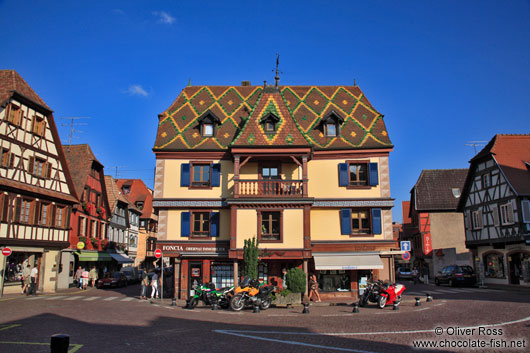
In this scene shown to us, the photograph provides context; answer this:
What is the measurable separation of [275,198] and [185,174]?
6.00m

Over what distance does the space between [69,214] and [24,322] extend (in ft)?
63.4

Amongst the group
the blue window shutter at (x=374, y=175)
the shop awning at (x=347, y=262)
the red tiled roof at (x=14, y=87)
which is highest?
the red tiled roof at (x=14, y=87)

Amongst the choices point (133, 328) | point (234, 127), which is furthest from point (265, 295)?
point (234, 127)

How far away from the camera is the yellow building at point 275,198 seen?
79.7 ft

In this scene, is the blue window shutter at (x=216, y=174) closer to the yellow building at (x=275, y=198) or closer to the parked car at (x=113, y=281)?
the yellow building at (x=275, y=198)

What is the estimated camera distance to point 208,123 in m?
27.7

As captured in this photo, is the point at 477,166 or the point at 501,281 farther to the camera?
the point at 477,166

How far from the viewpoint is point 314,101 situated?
30453 millimetres

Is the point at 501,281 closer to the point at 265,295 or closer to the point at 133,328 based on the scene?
Answer: the point at 265,295

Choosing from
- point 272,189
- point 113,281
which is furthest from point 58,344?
point 113,281

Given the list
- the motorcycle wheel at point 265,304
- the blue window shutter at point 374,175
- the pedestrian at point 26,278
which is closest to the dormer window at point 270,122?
the blue window shutter at point 374,175

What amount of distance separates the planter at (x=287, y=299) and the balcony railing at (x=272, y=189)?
5878mm

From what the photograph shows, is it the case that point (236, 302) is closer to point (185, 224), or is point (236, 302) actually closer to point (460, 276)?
point (185, 224)

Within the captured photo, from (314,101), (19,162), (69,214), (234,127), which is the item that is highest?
(314,101)
